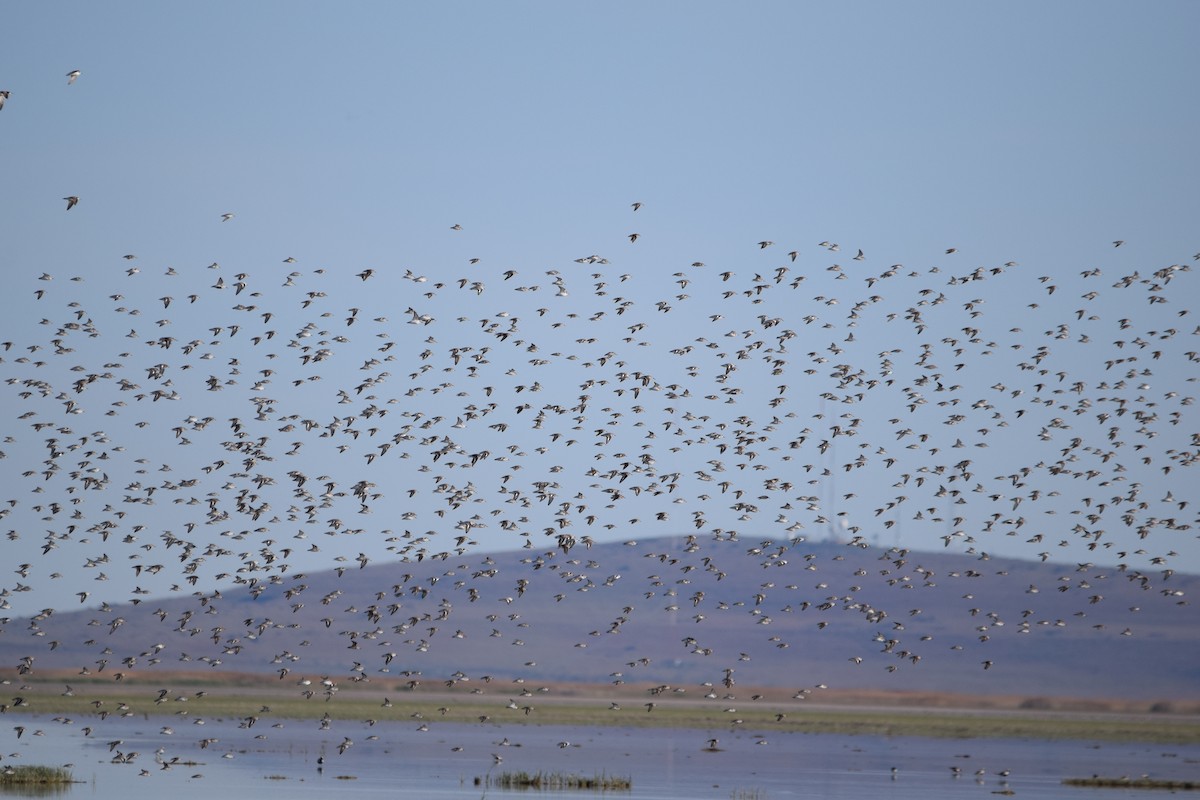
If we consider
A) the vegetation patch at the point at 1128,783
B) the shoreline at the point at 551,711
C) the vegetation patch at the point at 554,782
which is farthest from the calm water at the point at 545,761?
the shoreline at the point at 551,711

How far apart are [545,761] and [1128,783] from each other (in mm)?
21863

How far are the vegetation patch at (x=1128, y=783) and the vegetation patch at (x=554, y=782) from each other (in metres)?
18.4

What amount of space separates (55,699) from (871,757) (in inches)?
1972

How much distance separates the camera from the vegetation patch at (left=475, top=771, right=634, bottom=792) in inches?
2221

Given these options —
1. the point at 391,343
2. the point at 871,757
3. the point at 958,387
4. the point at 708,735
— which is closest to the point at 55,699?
the point at 708,735

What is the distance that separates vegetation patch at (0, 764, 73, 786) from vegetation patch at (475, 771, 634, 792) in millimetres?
12873

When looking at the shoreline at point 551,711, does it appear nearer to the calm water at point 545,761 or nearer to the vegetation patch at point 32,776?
the calm water at point 545,761

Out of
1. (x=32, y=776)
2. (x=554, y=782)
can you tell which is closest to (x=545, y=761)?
(x=554, y=782)

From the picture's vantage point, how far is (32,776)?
5259 cm

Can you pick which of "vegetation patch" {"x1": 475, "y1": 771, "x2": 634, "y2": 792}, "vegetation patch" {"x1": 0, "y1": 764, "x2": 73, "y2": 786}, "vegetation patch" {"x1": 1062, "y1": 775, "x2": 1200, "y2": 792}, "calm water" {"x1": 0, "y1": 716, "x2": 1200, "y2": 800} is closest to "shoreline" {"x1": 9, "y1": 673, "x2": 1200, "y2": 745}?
"calm water" {"x1": 0, "y1": 716, "x2": 1200, "y2": 800}

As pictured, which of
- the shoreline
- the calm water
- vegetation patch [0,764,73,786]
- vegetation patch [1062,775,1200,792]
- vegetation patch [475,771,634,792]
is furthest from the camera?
the shoreline

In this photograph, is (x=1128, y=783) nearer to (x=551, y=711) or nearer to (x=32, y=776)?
(x=32, y=776)

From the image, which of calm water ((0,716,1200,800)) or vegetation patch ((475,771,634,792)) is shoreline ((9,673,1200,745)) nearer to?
calm water ((0,716,1200,800))

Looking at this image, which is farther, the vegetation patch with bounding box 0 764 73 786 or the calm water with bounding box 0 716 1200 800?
the calm water with bounding box 0 716 1200 800
